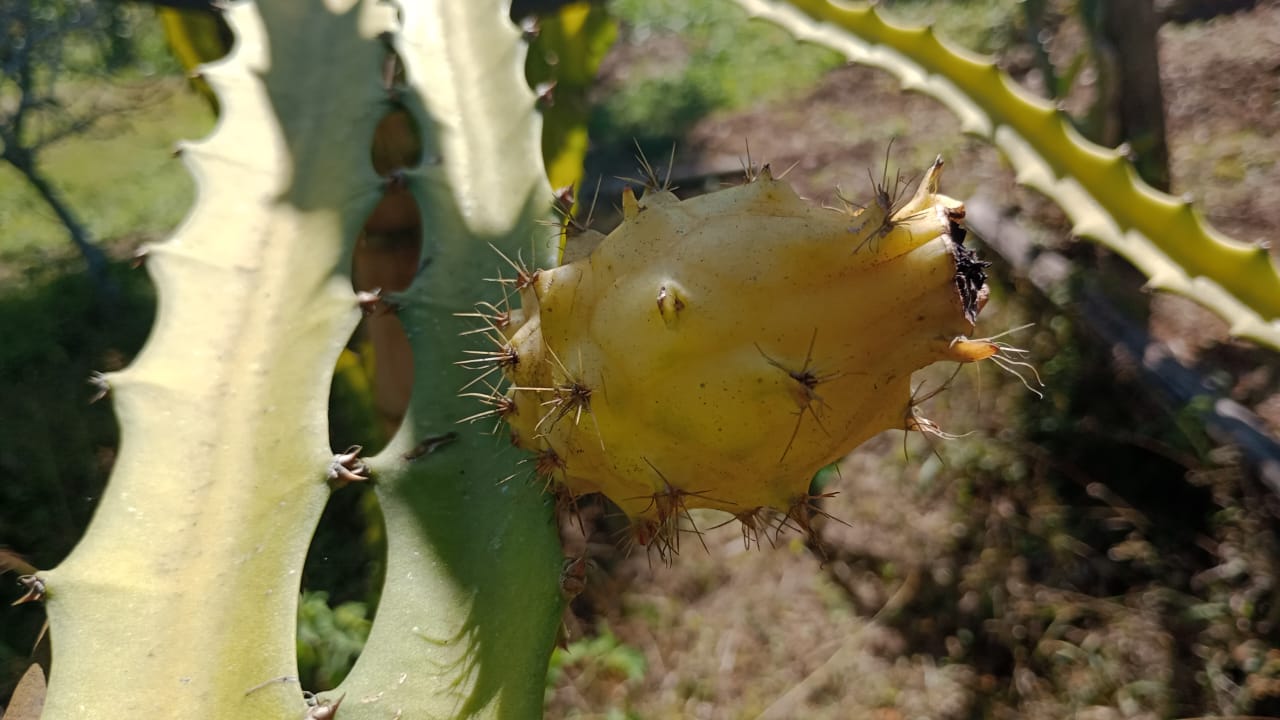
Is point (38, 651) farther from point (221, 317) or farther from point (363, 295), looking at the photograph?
point (363, 295)

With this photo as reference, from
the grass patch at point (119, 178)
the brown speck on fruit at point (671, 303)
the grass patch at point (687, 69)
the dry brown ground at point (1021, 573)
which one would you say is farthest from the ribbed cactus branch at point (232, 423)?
the grass patch at point (687, 69)

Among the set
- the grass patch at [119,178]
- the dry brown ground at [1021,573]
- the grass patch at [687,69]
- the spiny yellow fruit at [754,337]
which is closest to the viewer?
the spiny yellow fruit at [754,337]

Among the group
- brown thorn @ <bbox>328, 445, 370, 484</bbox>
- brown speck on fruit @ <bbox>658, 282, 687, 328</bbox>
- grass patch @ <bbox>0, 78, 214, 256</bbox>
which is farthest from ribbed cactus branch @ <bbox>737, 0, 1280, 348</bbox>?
grass patch @ <bbox>0, 78, 214, 256</bbox>

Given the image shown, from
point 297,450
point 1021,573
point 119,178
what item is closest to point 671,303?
point 297,450

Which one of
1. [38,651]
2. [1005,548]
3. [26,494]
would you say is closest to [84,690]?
[38,651]

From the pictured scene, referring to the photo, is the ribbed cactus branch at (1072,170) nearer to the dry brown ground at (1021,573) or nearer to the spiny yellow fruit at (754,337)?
the dry brown ground at (1021,573)
